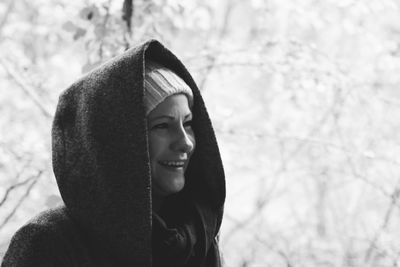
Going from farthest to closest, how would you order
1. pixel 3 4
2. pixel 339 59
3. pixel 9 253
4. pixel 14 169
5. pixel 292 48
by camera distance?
pixel 339 59
pixel 292 48
pixel 3 4
pixel 14 169
pixel 9 253

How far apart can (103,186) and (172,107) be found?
0.19 metres

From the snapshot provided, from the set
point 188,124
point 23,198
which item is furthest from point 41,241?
point 23,198

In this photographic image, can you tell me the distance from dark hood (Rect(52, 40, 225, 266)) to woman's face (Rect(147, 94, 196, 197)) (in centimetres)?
6

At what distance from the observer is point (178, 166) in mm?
996

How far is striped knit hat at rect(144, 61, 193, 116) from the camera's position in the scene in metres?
0.96

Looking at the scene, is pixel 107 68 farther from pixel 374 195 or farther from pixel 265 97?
pixel 374 195

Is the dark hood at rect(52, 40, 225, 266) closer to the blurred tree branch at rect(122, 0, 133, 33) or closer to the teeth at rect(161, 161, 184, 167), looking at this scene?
the teeth at rect(161, 161, 184, 167)

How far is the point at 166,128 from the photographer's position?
99 centimetres

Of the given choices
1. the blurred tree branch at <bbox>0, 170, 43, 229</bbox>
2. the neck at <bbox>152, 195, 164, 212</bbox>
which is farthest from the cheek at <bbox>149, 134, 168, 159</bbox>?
the blurred tree branch at <bbox>0, 170, 43, 229</bbox>

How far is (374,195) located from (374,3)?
0.85 metres

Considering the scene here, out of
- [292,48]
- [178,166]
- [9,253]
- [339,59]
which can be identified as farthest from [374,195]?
[9,253]

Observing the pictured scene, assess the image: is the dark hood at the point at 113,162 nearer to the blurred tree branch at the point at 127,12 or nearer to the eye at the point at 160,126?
the eye at the point at 160,126

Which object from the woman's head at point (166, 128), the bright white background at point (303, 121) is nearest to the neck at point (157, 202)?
the woman's head at point (166, 128)

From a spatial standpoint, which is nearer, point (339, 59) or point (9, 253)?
point (9, 253)
